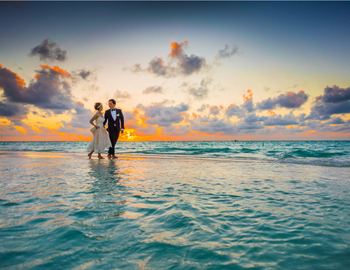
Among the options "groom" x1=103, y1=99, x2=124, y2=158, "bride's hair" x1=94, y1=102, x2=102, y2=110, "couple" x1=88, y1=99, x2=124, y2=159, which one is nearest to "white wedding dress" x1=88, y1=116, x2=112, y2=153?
"couple" x1=88, y1=99, x2=124, y2=159

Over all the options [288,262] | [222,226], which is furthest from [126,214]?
[288,262]

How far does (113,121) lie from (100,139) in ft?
4.03

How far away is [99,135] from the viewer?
10.2 m

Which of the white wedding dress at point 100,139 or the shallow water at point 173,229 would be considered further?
the white wedding dress at point 100,139

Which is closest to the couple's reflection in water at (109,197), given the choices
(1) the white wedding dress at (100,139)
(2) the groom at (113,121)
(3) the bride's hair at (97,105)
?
(1) the white wedding dress at (100,139)

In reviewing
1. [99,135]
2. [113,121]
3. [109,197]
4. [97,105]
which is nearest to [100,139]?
[99,135]

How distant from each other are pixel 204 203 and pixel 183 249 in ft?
4.39

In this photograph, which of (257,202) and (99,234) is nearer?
(99,234)

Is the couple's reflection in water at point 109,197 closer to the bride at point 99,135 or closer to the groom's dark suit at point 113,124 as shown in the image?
the bride at point 99,135

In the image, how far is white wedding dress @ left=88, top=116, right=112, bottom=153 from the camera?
33.2 feet

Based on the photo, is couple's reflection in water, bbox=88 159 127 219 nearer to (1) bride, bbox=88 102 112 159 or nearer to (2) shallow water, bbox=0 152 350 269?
(2) shallow water, bbox=0 152 350 269

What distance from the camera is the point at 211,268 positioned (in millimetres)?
1499

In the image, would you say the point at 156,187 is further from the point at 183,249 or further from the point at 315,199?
the point at 315,199

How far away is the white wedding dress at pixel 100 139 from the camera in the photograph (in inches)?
399
